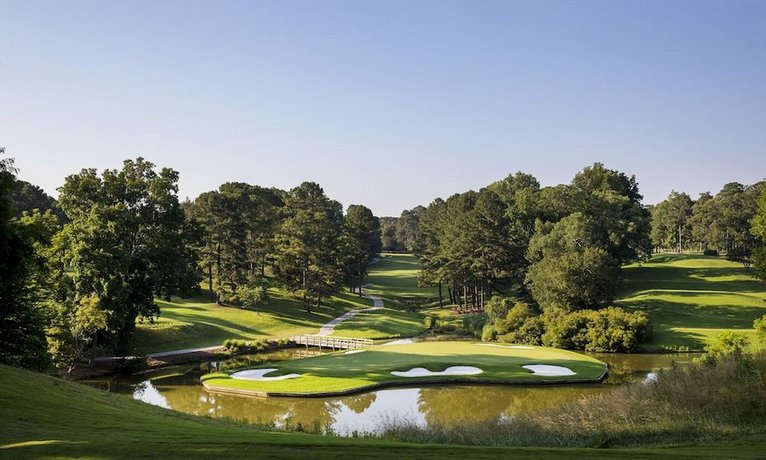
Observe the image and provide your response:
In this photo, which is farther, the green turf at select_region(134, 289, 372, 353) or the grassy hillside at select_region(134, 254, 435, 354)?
the grassy hillside at select_region(134, 254, 435, 354)

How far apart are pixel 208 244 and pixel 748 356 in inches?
2423

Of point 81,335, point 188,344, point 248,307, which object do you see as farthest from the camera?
point 248,307

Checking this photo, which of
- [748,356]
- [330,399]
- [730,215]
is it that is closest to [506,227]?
[730,215]

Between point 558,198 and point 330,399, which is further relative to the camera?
point 558,198

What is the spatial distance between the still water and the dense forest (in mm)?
6993

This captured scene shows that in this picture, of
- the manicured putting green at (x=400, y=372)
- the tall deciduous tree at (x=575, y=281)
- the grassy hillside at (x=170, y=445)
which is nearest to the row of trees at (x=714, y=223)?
the tall deciduous tree at (x=575, y=281)

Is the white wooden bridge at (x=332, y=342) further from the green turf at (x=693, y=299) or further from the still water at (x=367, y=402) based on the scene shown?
the green turf at (x=693, y=299)

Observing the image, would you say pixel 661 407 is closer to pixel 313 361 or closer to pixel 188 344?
pixel 313 361

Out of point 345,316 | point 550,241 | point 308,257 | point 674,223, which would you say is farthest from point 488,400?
point 674,223

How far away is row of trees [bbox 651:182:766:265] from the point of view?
272 ft

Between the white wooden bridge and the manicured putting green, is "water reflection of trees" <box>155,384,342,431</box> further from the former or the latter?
the white wooden bridge

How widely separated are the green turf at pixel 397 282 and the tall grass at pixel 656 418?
68606 mm

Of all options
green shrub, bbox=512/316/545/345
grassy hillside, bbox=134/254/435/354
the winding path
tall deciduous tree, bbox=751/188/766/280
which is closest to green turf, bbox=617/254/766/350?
green shrub, bbox=512/316/545/345

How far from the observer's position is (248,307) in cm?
6562
